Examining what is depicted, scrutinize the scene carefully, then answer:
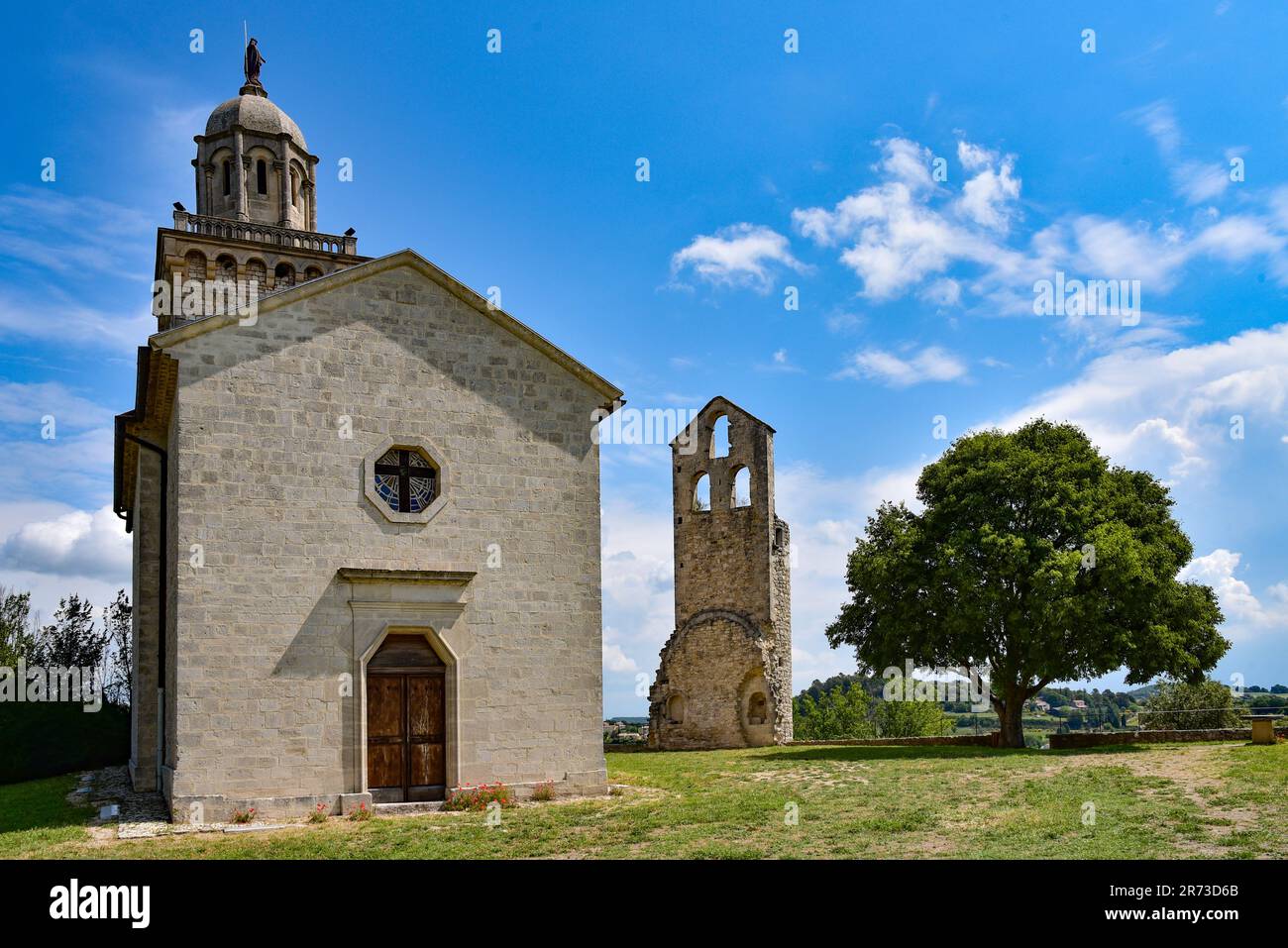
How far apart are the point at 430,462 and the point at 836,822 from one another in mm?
8355

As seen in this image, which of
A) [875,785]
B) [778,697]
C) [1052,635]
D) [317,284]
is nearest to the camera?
[317,284]

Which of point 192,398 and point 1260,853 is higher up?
point 192,398

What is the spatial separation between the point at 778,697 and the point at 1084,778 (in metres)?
14.8

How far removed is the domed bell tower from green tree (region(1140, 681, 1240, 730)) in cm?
3013

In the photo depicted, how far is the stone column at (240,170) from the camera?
1047 inches

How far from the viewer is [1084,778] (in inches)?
682

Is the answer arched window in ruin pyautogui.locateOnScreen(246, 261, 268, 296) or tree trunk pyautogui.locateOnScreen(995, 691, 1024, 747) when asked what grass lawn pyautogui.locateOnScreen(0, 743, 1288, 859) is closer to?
tree trunk pyautogui.locateOnScreen(995, 691, 1024, 747)

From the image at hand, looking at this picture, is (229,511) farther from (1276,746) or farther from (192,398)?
(1276,746)

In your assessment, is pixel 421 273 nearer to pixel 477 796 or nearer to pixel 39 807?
pixel 477 796

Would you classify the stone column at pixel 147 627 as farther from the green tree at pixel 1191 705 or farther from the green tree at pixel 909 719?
the green tree at pixel 909 719

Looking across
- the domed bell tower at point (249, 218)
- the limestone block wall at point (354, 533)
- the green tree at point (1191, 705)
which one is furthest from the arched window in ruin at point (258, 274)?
the green tree at point (1191, 705)

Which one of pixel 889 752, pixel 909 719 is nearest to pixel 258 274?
pixel 889 752

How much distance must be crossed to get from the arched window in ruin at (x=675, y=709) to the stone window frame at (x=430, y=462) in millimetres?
18077
